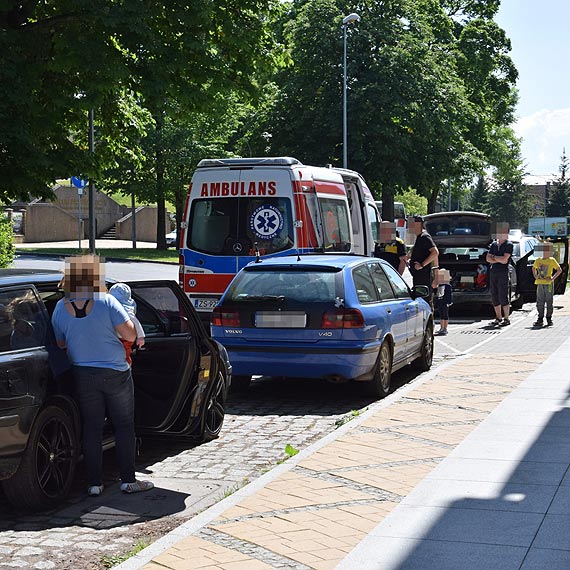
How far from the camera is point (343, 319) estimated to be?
9969mm

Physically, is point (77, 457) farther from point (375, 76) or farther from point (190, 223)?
point (375, 76)

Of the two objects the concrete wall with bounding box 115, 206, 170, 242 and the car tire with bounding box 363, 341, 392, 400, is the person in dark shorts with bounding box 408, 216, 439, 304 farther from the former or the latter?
the concrete wall with bounding box 115, 206, 170, 242

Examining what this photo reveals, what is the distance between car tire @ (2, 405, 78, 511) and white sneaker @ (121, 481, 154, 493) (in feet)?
1.13

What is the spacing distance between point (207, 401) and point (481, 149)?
142 ft

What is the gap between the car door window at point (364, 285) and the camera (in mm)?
10453

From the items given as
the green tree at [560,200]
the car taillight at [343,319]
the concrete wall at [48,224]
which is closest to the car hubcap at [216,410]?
the car taillight at [343,319]

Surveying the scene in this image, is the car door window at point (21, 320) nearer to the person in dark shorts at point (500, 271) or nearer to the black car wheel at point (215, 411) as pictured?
the black car wheel at point (215, 411)

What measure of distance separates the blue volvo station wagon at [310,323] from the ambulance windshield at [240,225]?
316 cm

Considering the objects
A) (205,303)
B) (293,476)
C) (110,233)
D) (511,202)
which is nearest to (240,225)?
(205,303)

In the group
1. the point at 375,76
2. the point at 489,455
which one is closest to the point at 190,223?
the point at 489,455

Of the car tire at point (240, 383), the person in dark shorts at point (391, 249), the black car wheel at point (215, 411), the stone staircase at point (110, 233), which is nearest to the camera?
the black car wheel at point (215, 411)

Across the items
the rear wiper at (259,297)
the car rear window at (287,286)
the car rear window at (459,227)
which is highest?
the car rear window at (459,227)

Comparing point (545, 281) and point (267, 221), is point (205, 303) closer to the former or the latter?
point (267, 221)

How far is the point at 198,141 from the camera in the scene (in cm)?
4825
